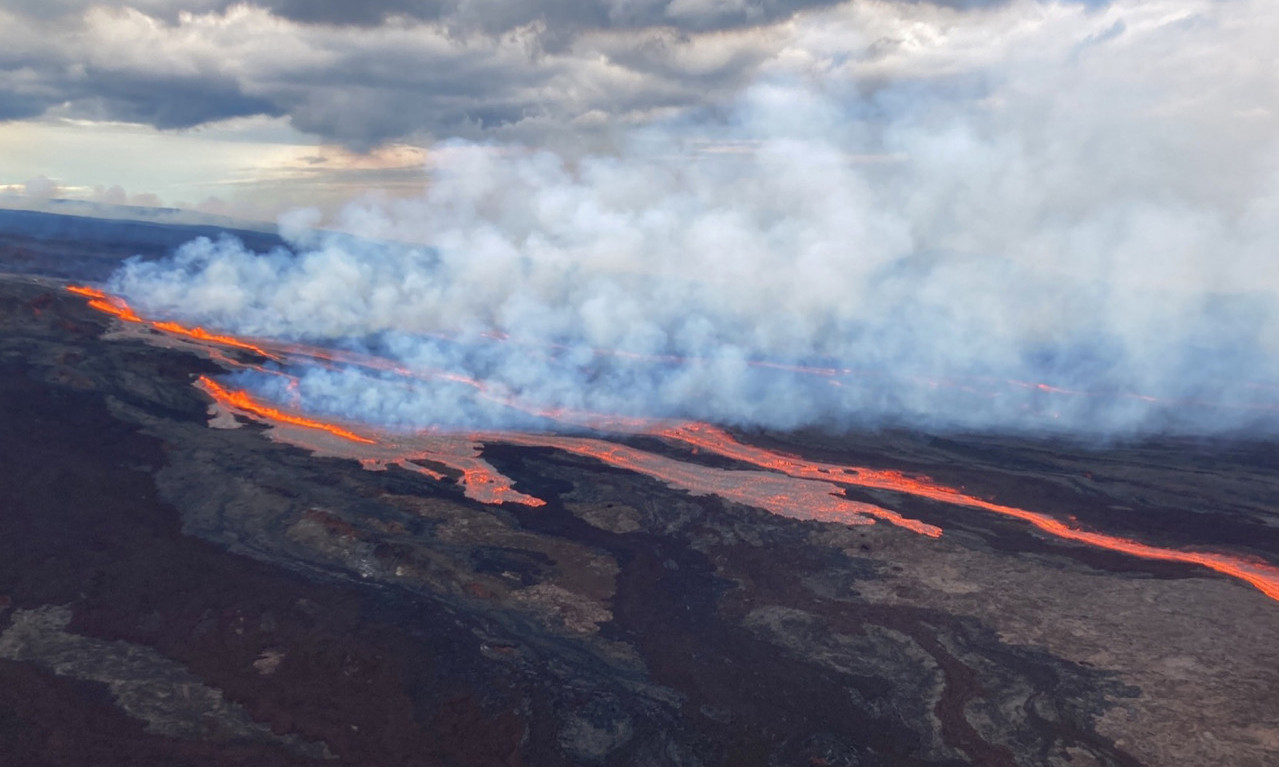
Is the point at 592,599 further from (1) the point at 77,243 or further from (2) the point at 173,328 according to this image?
(1) the point at 77,243

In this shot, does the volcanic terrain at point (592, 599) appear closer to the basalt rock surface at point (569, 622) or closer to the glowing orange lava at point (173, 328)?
the basalt rock surface at point (569, 622)

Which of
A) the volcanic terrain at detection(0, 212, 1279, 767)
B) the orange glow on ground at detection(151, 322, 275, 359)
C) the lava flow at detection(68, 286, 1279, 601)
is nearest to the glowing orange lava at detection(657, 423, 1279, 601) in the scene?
the lava flow at detection(68, 286, 1279, 601)

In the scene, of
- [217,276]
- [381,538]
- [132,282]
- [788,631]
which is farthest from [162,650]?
[132,282]

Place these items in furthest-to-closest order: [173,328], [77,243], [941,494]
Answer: [77,243] < [173,328] < [941,494]

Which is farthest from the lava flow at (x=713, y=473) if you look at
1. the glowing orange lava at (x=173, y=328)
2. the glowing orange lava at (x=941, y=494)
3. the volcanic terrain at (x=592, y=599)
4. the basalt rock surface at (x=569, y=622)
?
the glowing orange lava at (x=173, y=328)

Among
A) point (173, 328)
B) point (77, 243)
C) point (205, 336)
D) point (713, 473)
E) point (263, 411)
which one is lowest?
point (263, 411)

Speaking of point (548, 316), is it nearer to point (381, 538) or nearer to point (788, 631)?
point (381, 538)

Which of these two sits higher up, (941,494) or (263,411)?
(941,494)

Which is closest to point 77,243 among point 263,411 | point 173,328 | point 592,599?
point 173,328
